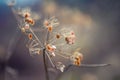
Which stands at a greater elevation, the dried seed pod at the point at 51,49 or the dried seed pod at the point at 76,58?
the dried seed pod at the point at 51,49

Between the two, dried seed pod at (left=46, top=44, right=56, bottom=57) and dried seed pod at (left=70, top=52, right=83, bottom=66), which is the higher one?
dried seed pod at (left=46, top=44, right=56, bottom=57)

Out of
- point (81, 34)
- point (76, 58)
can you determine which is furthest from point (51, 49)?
point (81, 34)

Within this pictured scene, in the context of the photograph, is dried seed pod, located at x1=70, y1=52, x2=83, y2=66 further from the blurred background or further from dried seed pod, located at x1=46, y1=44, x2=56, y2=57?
the blurred background

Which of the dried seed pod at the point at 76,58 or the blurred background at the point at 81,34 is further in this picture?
the blurred background at the point at 81,34

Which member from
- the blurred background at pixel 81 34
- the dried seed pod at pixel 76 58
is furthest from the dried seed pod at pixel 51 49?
the blurred background at pixel 81 34

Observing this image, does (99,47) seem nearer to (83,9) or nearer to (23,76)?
(83,9)

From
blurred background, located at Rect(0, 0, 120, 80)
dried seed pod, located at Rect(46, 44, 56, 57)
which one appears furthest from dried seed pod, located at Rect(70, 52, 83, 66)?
blurred background, located at Rect(0, 0, 120, 80)

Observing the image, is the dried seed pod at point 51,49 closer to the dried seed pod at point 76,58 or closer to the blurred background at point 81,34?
the dried seed pod at point 76,58

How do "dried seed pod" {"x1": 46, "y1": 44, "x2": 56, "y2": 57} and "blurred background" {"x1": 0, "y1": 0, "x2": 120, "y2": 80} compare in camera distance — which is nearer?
"dried seed pod" {"x1": 46, "y1": 44, "x2": 56, "y2": 57}
